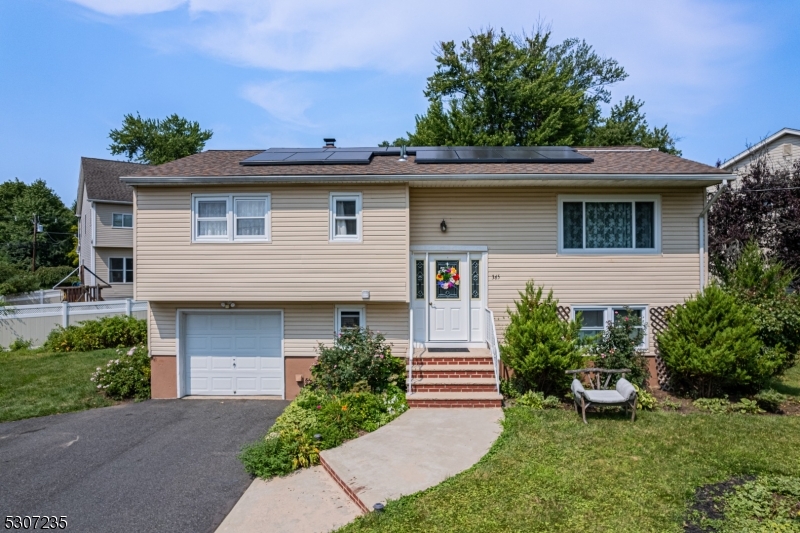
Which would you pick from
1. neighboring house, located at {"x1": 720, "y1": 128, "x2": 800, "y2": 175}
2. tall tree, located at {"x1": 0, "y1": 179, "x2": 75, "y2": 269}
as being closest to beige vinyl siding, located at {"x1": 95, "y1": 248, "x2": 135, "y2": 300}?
tall tree, located at {"x1": 0, "y1": 179, "x2": 75, "y2": 269}

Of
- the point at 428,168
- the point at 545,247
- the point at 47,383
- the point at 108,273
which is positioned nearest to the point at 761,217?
the point at 545,247

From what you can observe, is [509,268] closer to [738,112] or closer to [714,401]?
[714,401]

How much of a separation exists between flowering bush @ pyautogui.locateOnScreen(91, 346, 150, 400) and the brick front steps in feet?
21.2

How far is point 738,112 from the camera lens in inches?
636

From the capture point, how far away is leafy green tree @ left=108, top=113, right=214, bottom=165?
128ft

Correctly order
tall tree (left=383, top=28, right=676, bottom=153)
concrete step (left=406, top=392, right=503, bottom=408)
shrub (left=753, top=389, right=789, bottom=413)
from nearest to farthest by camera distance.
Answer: concrete step (left=406, top=392, right=503, bottom=408) → shrub (left=753, top=389, right=789, bottom=413) → tall tree (left=383, top=28, right=676, bottom=153)

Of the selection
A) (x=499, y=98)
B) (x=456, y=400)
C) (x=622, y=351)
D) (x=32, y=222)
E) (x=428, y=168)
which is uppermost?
A: (x=499, y=98)

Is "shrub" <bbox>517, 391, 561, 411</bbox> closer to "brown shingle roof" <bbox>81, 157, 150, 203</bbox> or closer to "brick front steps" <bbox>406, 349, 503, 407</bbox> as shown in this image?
"brick front steps" <bbox>406, 349, 503, 407</bbox>

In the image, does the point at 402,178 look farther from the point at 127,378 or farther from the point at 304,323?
the point at 127,378

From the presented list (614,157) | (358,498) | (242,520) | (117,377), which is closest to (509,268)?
(614,157)

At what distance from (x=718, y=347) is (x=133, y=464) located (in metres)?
10.3

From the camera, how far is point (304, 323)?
10.1 metres

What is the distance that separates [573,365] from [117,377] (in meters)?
10.0

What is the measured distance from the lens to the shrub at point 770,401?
332 inches
